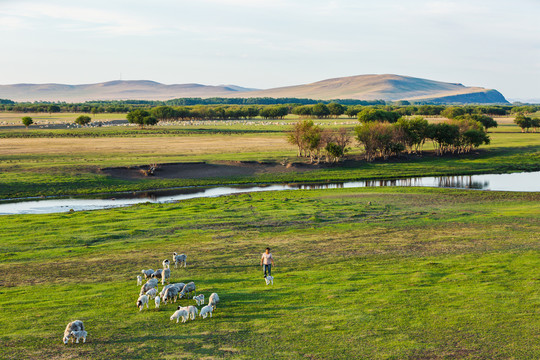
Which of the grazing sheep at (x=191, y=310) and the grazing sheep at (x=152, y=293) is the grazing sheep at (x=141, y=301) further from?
the grazing sheep at (x=191, y=310)

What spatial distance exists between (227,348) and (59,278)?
1362 centimetres

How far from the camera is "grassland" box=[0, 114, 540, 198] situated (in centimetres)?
7056

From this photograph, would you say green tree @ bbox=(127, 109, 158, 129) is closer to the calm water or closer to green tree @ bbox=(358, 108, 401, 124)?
green tree @ bbox=(358, 108, 401, 124)

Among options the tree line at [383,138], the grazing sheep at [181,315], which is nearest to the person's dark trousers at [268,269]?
the grazing sheep at [181,315]

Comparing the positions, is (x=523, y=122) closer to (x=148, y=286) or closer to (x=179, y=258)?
(x=179, y=258)

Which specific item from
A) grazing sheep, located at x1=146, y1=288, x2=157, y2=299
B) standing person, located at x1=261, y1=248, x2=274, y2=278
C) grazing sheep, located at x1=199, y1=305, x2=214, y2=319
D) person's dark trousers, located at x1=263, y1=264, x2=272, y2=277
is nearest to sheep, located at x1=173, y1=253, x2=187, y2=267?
person's dark trousers, located at x1=263, y1=264, x2=272, y2=277

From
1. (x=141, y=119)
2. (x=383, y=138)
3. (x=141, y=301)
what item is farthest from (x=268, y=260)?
(x=141, y=119)

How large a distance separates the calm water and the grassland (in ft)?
12.3

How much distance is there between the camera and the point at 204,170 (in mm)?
81375

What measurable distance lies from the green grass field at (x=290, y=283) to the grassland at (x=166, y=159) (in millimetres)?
23494

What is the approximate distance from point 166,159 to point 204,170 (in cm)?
1155

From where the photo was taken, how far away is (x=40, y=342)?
1823 cm

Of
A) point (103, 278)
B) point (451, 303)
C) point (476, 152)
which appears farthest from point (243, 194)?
point (476, 152)

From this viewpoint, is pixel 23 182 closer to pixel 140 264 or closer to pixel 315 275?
pixel 140 264
